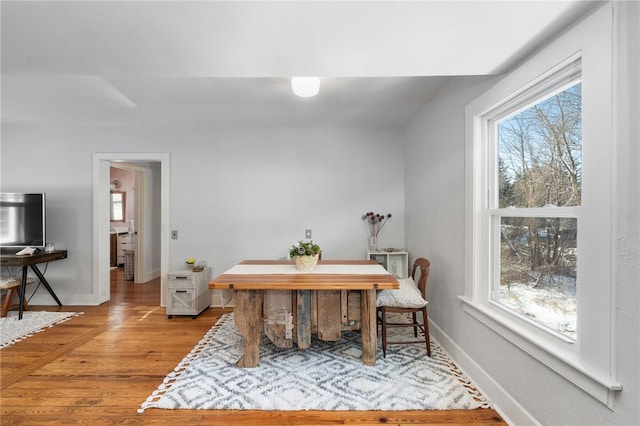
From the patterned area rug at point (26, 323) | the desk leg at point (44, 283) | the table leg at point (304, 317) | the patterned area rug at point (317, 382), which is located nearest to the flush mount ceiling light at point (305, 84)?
the table leg at point (304, 317)

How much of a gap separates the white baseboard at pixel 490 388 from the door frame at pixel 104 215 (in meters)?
3.37

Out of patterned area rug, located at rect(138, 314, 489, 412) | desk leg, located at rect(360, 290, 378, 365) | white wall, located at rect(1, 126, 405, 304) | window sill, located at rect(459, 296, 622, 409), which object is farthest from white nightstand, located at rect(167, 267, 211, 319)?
window sill, located at rect(459, 296, 622, 409)

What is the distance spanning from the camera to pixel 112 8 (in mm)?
1312

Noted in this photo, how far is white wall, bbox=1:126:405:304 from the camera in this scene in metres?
3.92

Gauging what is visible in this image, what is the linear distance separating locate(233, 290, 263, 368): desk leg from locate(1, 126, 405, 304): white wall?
1569 millimetres

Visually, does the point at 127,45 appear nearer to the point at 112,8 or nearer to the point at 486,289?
the point at 112,8

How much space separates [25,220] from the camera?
3705 millimetres

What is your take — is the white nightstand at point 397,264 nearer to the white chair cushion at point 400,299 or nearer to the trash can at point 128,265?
the white chair cushion at point 400,299

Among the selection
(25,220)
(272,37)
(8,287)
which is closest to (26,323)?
(8,287)

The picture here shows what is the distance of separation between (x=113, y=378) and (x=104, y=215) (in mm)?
2558

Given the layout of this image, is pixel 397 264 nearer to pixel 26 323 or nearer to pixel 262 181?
pixel 262 181

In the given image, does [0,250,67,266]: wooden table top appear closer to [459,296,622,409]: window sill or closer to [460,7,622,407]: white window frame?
[459,296,622,409]: window sill

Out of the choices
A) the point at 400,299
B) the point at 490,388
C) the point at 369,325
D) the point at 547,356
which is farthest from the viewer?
the point at 400,299

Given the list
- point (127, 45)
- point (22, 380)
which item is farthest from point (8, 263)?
point (127, 45)
